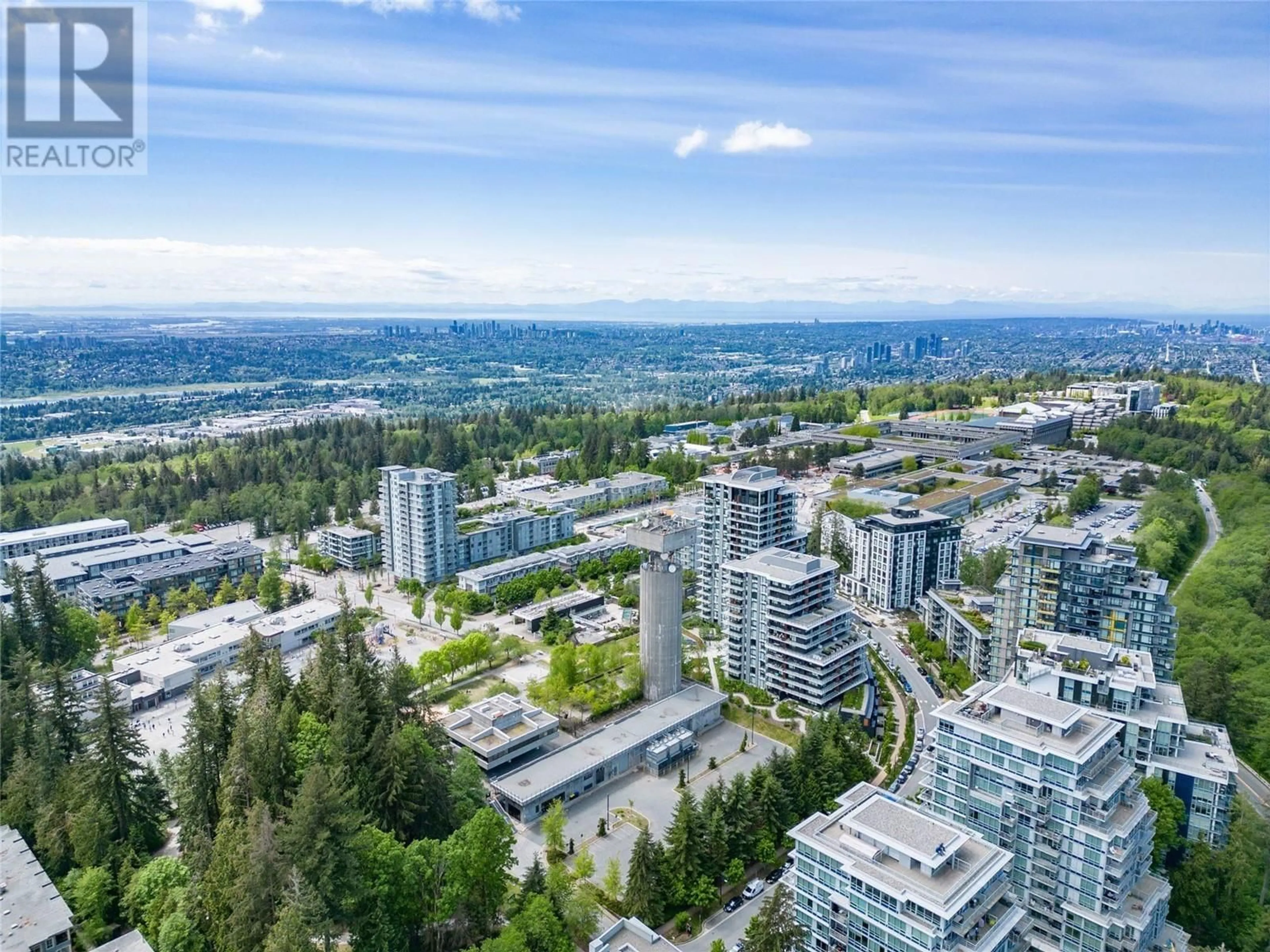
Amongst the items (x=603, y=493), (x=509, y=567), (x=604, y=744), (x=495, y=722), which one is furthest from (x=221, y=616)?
(x=603, y=493)

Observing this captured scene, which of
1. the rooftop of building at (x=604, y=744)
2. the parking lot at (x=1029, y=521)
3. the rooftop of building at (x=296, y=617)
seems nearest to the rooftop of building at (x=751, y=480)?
the rooftop of building at (x=604, y=744)

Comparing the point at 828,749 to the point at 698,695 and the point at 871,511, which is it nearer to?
the point at 698,695

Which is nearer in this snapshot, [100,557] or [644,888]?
[644,888]

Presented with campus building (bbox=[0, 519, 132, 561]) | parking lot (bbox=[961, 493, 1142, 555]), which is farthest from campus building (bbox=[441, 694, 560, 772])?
campus building (bbox=[0, 519, 132, 561])

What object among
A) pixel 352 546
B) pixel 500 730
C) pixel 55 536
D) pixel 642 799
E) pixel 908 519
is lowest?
pixel 642 799

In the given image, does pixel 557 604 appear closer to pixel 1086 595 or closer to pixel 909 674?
pixel 909 674

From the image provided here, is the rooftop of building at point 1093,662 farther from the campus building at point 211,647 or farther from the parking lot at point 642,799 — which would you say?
the campus building at point 211,647
